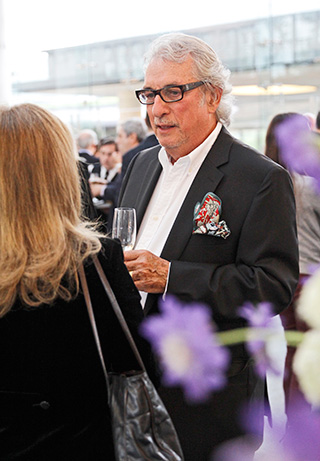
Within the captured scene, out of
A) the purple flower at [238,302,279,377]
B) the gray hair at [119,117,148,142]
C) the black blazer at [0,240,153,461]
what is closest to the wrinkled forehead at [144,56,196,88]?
the black blazer at [0,240,153,461]

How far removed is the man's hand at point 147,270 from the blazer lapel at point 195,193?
0.36 feet

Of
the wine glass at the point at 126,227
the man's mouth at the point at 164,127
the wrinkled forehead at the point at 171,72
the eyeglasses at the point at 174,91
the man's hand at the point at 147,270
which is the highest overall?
the wrinkled forehead at the point at 171,72

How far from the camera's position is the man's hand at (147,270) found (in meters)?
1.88

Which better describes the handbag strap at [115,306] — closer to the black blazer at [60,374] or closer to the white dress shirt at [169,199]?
the black blazer at [60,374]

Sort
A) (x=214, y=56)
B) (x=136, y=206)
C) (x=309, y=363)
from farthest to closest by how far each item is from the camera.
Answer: (x=136, y=206) → (x=214, y=56) → (x=309, y=363)

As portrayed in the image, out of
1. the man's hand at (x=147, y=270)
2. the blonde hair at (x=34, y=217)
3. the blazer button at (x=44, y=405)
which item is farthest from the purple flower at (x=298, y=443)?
the man's hand at (x=147, y=270)

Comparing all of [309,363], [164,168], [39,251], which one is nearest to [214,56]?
[164,168]

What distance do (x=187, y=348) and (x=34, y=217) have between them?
1074mm

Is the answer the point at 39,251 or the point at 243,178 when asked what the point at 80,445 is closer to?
the point at 39,251

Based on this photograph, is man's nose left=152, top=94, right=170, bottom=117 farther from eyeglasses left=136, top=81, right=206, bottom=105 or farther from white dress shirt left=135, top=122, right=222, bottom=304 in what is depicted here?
white dress shirt left=135, top=122, right=222, bottom=304

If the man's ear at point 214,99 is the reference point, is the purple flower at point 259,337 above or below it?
below

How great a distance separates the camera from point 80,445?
1.46 meters

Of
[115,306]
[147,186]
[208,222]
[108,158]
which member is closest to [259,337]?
[115,306]

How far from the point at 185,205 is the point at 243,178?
8.2 inches
